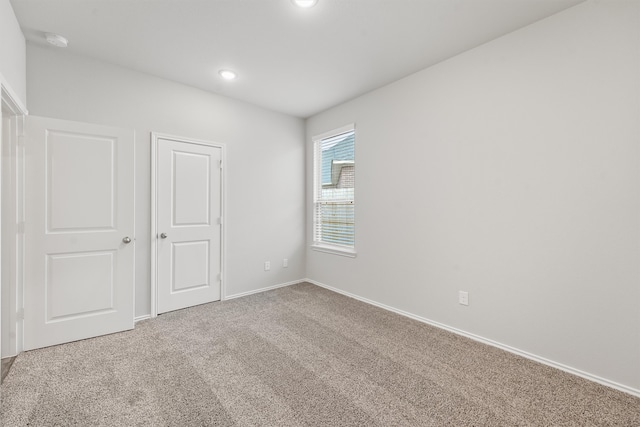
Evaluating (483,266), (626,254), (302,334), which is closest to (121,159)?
(302,334)

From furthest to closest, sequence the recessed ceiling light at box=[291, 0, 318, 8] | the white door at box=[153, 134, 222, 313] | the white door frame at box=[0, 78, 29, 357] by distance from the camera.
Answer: the white door at box=[153, 134, 222, 313]
the white door frame at box=[0, 78, 29, 357]
the recessed ceiling light at box=[291, 0, 318, 8]

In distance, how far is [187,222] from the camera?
3467mm

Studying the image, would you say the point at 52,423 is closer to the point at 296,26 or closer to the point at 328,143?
the point at 296,26

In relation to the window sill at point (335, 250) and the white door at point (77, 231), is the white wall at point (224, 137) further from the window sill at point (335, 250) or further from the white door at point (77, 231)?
the window sill at point (335, 250)

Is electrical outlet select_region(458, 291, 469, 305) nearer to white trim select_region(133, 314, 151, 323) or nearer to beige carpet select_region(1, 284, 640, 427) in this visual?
beige carpet select_region(1, 284, 640, 427)

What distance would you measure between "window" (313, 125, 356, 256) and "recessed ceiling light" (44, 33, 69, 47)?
2949 millimetres

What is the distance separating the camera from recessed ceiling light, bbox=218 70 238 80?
10.2 feet

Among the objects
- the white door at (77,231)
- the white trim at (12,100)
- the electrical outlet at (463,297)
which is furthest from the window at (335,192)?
the white trim at (12,100)

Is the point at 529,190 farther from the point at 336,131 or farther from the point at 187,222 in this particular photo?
the point at 187,222

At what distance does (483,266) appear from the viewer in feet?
8.63

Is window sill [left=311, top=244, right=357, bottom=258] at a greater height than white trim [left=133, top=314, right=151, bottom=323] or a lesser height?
greater

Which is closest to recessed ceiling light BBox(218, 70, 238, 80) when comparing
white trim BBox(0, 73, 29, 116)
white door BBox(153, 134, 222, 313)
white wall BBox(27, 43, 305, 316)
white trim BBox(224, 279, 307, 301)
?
white wall BBox(27, 43, 305, 316)

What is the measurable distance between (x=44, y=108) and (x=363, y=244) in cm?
358

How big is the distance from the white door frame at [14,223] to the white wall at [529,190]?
3467mm
